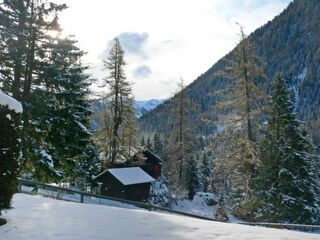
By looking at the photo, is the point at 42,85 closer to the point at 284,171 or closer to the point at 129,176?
the point at 129,176

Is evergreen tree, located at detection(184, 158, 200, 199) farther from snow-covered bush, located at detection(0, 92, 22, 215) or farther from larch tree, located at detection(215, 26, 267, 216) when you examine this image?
snow-covered bush, located at detection(0, 92, 22, 215)

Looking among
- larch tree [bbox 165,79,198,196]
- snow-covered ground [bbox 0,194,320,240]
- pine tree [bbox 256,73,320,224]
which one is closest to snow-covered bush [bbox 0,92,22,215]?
snow-covered ground [bbox 0,194,320,240]

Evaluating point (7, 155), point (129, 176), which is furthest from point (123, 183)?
point (7, 155)

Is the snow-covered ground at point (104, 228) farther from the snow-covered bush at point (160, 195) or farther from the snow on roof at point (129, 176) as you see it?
the snow-covered bush at point (160, 195)

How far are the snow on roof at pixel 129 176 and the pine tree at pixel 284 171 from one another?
13.9 metres

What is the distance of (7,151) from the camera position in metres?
5.73

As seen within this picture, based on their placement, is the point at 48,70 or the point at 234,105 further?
the point at 234,105

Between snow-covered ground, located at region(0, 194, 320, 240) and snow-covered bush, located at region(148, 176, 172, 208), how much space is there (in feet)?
73.7

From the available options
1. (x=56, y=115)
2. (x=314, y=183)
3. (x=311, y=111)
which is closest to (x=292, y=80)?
(x=311, y=111)

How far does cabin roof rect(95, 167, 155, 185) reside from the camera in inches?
1056

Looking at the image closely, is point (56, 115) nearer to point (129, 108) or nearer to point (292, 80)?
point (129, 108)

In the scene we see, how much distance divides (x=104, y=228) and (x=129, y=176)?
904 inches

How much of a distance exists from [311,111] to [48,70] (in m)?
167

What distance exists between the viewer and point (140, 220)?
6965 mm
